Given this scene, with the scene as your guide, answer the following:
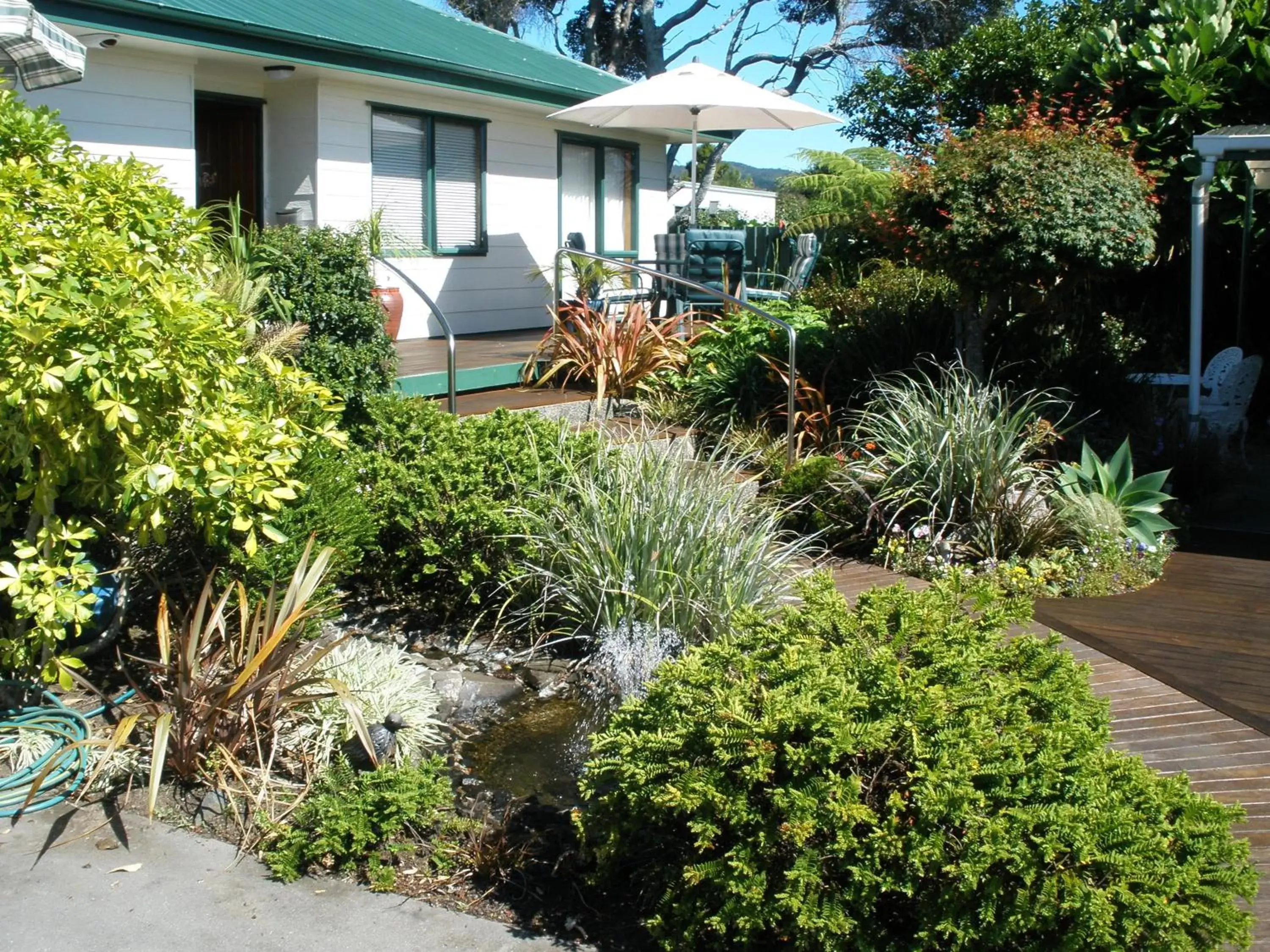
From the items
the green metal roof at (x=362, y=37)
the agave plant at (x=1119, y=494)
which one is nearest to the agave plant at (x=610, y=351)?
the green metal roof at (x=362, y=37)

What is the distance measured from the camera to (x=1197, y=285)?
29.8 feet

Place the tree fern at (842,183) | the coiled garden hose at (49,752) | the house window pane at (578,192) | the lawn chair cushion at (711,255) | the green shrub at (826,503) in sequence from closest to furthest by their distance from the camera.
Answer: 1. the coiled garden hose at (49,752)
2. the green shrub at (826,503)
3. the lawn chair cushion at (711,255)
4. the house window pane at (578,192)
5. the tree fern at (842,183)

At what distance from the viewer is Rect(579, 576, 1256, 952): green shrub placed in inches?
111

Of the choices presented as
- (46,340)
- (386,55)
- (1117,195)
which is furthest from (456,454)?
(386,55)

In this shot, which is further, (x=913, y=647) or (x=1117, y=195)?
(x=1117, y=195)

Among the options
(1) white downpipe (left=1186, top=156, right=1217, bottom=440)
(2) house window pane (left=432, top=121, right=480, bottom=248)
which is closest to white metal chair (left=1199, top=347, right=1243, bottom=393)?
(1) white downpipe (left=1186, top=156, right=1217, bottom=440)

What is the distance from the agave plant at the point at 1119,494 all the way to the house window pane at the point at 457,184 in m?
7.57

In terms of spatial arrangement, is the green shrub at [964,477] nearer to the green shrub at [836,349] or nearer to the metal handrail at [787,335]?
the metal handrail at [787,335]

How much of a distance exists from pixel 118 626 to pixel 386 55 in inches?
284

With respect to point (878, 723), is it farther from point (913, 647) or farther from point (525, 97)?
point (525, 97)

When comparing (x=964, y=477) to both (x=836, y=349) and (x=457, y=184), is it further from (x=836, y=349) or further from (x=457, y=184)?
(x=457, y=184)

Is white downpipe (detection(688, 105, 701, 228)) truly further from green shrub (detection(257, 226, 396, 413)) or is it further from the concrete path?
the concrete path

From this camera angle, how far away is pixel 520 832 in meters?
3.87

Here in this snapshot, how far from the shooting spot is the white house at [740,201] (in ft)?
105
